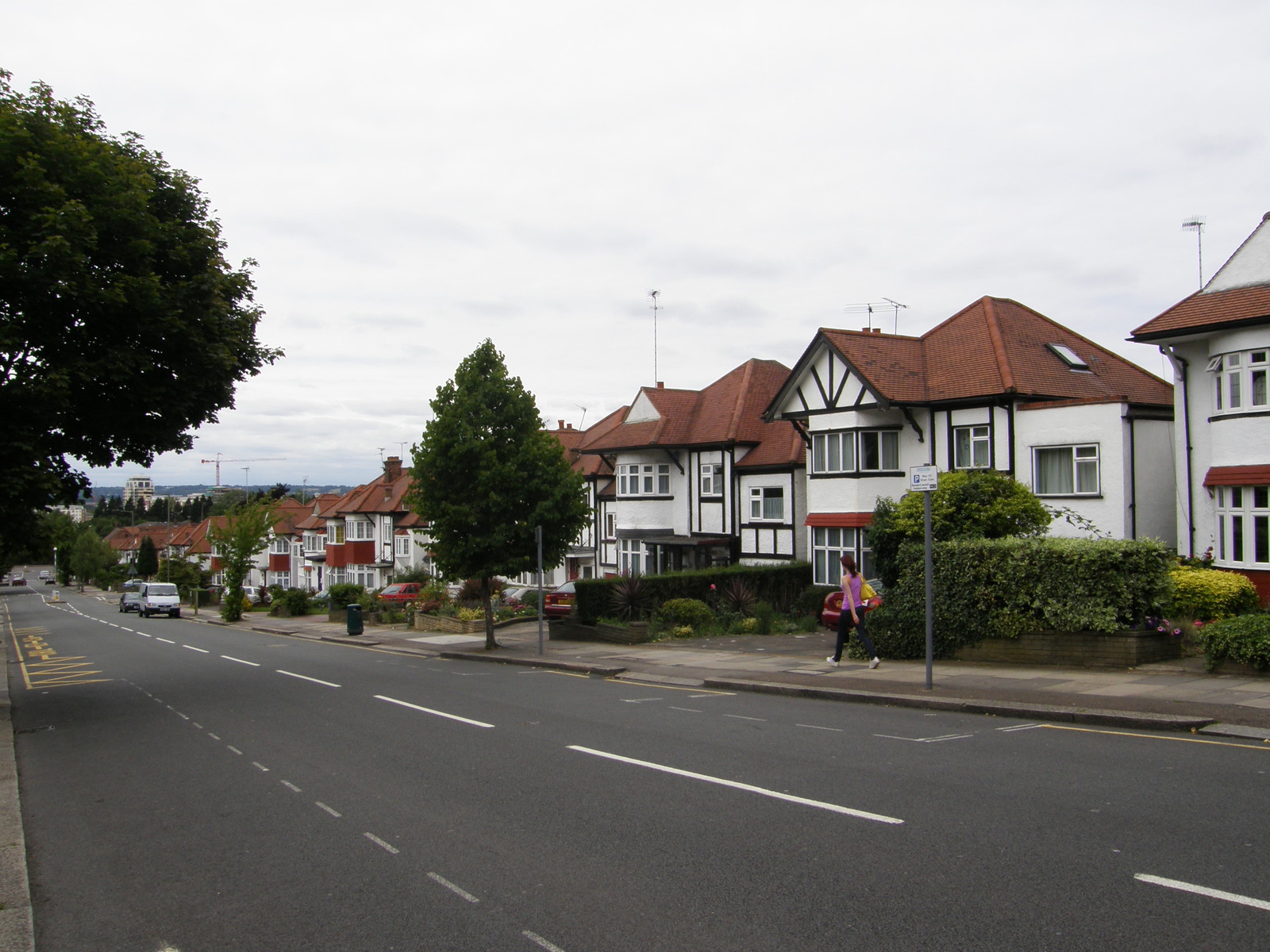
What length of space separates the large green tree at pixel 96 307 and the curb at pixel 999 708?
10028 mm

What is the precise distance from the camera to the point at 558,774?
8.98 m

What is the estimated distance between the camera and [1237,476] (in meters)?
18.6

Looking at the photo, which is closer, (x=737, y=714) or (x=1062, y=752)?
(x=1062, y=752)

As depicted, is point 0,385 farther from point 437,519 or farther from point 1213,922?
point 1213,922

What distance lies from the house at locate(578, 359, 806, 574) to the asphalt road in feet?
69.2

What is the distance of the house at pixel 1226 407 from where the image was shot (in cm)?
1848

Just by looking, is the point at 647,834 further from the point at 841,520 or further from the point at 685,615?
the point at 841,520

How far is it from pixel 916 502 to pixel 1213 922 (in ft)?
48.3

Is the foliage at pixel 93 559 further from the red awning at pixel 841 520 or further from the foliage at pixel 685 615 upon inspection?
the foliage at pixel 685 615

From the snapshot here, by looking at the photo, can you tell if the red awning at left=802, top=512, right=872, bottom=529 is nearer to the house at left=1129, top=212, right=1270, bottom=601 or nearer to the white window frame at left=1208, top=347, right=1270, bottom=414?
the house at left=1129, top=212, right=1270, bottom=601

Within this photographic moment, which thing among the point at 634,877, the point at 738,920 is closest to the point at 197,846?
the point at 634,877

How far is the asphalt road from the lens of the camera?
517 cm

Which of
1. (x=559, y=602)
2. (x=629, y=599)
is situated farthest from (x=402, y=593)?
(x=629, y=599)

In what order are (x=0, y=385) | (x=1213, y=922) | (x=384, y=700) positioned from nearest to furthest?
1. (x=1213, y=922)
2. (x=0, y=385)
3. (x=384, y=700)
